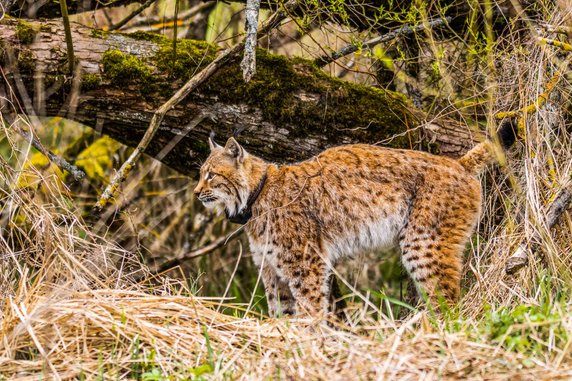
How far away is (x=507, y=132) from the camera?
5875mm

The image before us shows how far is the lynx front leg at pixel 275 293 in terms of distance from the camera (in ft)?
21.1

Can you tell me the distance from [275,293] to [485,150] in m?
1.96

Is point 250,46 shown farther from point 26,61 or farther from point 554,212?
point 554,212

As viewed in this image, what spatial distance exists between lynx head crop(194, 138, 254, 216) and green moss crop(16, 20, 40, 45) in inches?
59.5

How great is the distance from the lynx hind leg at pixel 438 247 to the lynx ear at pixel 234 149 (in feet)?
4.60

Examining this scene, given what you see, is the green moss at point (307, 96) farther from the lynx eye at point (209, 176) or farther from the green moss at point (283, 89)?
the lynx eye at point (209, 176)

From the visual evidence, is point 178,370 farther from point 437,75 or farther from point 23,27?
point 437,75

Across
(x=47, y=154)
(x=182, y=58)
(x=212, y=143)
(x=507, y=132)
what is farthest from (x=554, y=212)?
(x=47, y=154)

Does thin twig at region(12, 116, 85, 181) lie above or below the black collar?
above

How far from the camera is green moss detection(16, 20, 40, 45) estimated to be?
19.2 ft

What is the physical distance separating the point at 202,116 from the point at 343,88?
1.12m

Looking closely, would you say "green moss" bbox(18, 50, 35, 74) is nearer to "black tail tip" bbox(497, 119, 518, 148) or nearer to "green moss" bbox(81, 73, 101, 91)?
"green moss" bbox(81, 73, 101, 91)

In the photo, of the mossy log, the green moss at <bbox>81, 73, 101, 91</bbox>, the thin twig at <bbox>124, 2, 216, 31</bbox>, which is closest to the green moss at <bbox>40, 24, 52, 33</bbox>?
the mossy log

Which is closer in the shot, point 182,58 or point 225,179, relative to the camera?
point 182,58
